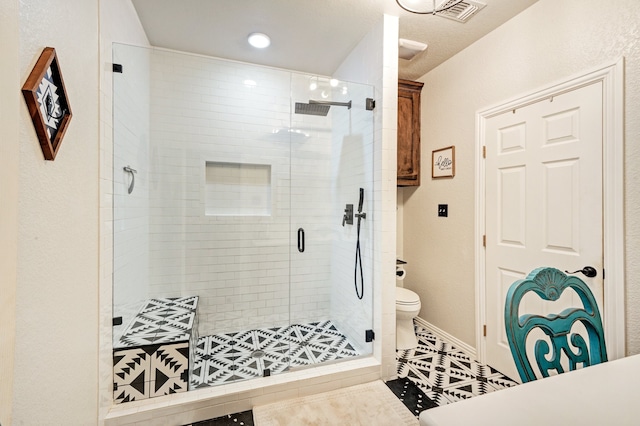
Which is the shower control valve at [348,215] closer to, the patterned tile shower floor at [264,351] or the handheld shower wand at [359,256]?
the handheld shower wand at [359,256]

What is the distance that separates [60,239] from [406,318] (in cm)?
244

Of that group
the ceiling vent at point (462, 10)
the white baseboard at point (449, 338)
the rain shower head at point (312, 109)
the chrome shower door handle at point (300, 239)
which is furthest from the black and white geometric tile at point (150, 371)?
the ceiling vent at point (462, 10)

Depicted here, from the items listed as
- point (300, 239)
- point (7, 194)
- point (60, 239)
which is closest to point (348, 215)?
point (300, 239)

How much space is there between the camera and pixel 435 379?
204cm

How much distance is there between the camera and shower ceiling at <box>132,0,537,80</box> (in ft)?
6.46

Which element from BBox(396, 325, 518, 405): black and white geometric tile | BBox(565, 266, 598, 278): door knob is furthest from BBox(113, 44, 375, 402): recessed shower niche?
BBox(565, 266, 598, 278): door knob

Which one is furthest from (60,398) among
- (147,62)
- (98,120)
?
(147,62)

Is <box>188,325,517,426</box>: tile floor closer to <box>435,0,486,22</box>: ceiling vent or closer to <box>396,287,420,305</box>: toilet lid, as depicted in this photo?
<box>396,287,420,305</box>: toilet lid

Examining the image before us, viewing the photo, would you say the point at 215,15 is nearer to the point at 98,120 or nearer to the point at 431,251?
the point at 98,120

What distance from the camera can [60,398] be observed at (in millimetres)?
1087

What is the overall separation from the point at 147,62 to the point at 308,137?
54.1 inches

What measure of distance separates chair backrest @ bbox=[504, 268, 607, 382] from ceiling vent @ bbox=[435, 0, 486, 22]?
6.10 ft

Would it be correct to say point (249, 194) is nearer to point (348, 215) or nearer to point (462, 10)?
point (348, 215)

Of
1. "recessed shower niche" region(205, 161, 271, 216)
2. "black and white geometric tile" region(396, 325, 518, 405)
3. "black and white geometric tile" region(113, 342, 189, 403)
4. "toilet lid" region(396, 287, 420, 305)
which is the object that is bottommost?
"black and white geometric tile" region(396, 325, 518, 405)
